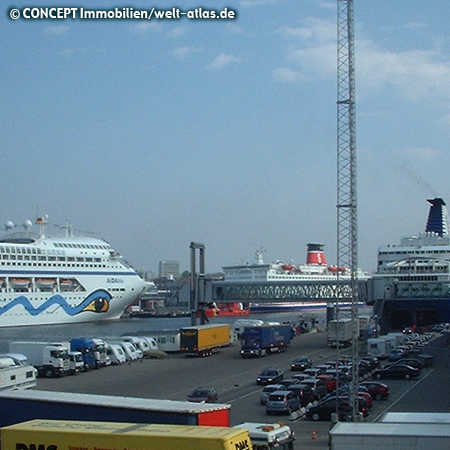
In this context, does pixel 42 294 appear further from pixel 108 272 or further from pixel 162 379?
pixel 162 379

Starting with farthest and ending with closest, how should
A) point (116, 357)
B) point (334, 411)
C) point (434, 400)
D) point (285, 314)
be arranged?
point (285, 314)
point (116, 357)
point (434, 400)
point (334, 411)

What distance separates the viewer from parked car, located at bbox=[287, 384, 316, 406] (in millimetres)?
16531

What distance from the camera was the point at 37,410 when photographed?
10.2 metres

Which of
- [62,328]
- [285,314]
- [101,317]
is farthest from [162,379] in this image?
[285,314]

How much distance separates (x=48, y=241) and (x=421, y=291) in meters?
28.8

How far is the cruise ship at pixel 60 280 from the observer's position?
51406 millimetres

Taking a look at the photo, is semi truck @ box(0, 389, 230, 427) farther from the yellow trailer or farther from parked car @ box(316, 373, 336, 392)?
parked car @ box(316, 373, 336, 392)

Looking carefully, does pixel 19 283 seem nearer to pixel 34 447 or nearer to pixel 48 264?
pixel 48 264

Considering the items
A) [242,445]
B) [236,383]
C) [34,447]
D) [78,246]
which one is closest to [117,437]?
[34,447]

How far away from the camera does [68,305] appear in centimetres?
5388

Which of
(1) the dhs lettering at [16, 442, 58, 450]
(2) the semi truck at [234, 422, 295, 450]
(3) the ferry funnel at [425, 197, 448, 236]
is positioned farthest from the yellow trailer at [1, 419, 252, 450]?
(3) the ferry funnel at [425, 197, 448, 236]

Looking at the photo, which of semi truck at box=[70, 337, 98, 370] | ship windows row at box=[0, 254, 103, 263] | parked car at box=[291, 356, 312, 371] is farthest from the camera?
ship windows row at box=[0, 254, 103, 263]

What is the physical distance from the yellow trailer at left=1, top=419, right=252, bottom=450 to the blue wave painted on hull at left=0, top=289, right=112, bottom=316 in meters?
43.9

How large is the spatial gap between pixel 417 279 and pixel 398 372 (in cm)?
3064
